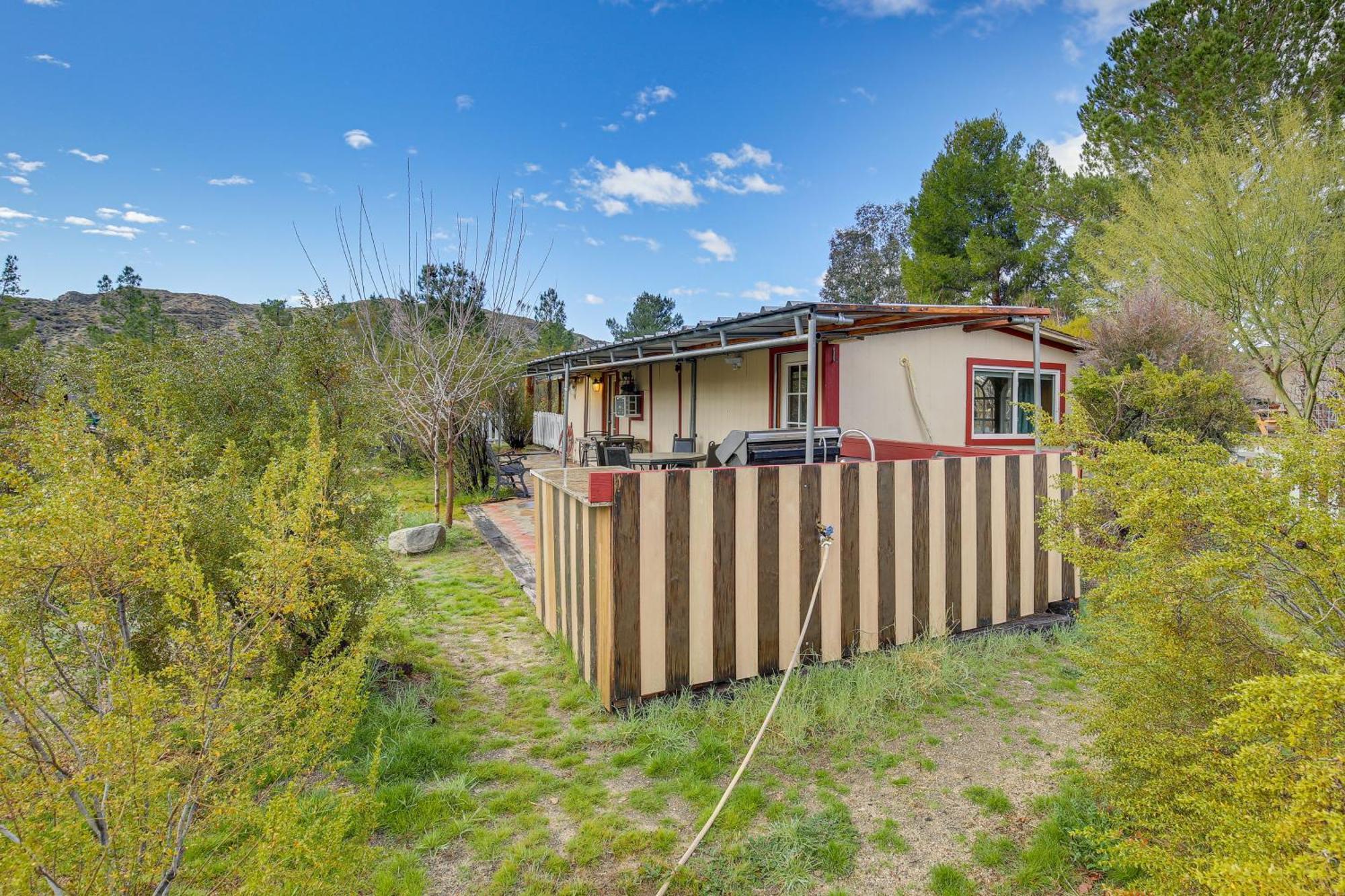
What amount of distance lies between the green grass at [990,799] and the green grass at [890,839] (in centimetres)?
41

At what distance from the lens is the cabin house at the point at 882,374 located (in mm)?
6641

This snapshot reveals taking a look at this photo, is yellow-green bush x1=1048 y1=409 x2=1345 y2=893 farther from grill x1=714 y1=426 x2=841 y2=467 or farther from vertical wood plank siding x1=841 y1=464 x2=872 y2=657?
grill x1=714 y1=426 x2=841 y2=467

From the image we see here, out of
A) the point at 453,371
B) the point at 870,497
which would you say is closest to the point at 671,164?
the point at 453,371

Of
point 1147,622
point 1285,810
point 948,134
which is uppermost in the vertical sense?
point 948,134

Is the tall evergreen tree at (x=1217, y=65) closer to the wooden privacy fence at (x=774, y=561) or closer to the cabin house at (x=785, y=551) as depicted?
the cabin house at (x=785, y=551)

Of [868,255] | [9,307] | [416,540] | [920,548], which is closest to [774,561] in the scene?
[920,548]

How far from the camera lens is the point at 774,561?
3336mm

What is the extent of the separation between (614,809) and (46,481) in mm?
2202

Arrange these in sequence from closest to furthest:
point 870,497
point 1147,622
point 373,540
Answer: point 1147,622 → point 373,540 → point 870,497

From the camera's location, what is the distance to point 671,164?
2022 cm

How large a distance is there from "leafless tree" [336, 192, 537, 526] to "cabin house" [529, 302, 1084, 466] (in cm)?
161

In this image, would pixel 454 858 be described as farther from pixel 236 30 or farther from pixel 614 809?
pixel 236 30

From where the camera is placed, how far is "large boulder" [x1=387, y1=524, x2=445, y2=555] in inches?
279

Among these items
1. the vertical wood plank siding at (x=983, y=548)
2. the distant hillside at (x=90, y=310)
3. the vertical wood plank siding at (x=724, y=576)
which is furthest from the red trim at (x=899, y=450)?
Result: the distant hillside at (x=90, y=310)
